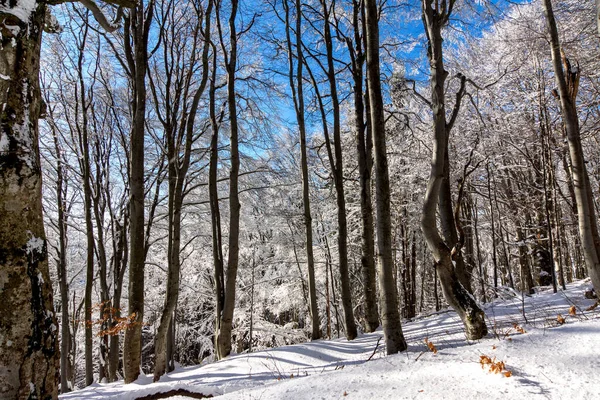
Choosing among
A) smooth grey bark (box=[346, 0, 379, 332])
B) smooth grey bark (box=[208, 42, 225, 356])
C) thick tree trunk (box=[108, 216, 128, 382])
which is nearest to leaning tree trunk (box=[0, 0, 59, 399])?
smooth grey bark (box=[208, 42, 225, 356])

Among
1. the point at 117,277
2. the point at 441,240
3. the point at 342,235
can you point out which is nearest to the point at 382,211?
the point at 441,240

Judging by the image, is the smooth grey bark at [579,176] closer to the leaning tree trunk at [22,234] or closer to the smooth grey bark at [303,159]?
the smooth grey bark at [303,159]

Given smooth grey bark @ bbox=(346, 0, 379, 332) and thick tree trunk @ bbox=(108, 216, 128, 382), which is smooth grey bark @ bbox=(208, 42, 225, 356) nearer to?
smooth grey bark @ bbox=(346, 0, 379, 332)

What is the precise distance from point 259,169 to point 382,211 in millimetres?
7140

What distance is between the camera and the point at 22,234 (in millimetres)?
2297

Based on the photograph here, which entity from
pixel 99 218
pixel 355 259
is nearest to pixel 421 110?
pixel 355 259

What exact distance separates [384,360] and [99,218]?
405 inches

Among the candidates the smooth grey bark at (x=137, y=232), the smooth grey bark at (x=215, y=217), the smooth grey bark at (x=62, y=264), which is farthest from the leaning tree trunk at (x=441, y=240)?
the smooth grey bark at (x=62, y=264)

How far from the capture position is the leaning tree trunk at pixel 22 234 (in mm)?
2146

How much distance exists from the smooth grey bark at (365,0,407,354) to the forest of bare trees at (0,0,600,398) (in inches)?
0.9

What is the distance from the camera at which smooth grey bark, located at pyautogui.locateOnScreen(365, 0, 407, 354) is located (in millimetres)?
3523

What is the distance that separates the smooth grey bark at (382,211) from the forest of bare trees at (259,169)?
0.02 m

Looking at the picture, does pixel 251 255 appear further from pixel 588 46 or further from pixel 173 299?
pixel 588 46

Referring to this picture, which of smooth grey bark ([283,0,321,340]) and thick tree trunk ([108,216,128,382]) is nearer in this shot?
smooth grey bark ([283,0,321,340])
